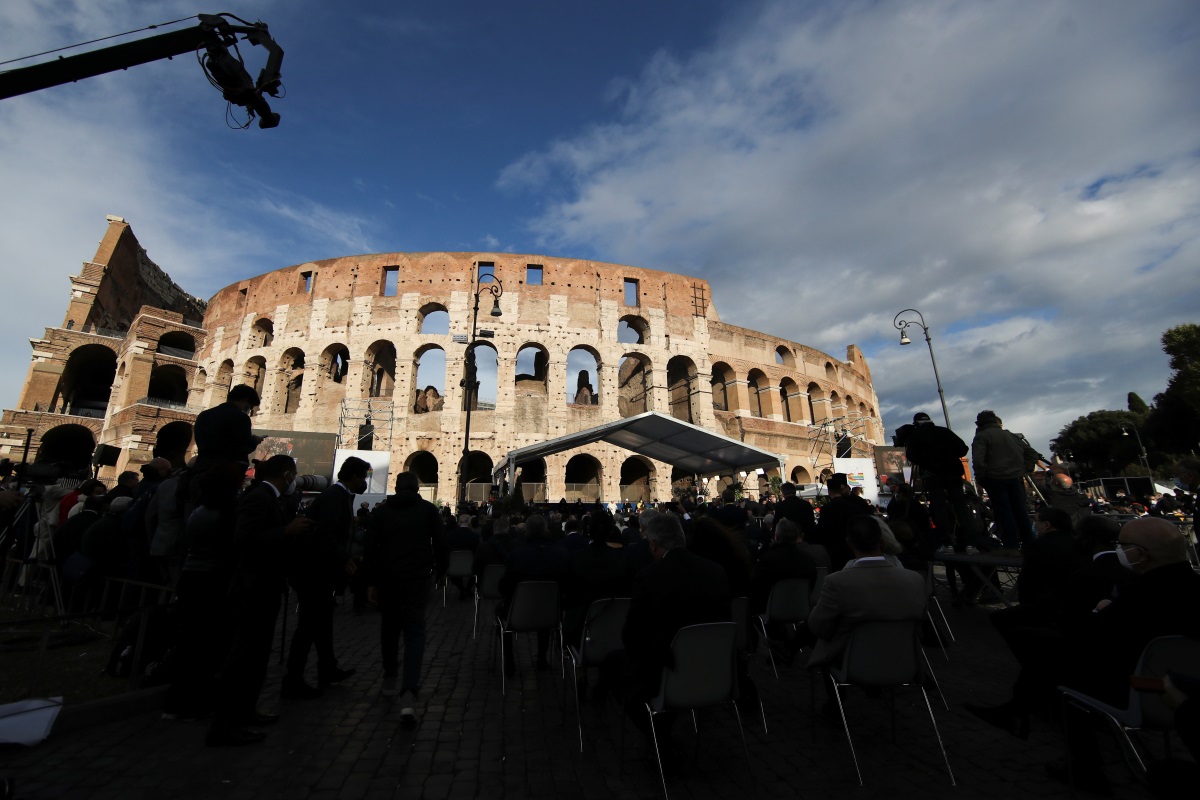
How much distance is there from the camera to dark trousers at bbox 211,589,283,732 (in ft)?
11.7

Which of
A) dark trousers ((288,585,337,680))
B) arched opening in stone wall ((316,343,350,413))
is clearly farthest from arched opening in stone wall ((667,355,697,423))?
dark trousers ((288,585,337,680))

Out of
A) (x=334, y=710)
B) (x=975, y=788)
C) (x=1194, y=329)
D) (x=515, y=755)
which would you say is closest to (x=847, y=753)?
(x=975, y=788)

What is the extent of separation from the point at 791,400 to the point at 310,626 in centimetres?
3419

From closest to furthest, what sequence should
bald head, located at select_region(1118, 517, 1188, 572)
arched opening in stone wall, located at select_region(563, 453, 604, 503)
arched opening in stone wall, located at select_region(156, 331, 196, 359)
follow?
bald head, located at select_region(1118, 517, 1188, 572) → arched opening in stone wall, located at select_region(563, 453, 604, 503) → arched opening in stone wall, located at select_region(156, 331, 196, 359)

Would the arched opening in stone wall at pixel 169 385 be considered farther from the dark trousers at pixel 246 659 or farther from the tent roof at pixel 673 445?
the dark trousers at pixel 246 659

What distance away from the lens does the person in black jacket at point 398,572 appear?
423cm

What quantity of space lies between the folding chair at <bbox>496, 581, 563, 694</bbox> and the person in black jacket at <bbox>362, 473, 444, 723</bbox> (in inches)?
33.8

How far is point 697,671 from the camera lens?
2928mm

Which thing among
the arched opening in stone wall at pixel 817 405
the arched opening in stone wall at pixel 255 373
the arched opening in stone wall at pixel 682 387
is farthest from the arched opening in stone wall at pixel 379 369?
the arched opening in stone wall at pixel 817 405

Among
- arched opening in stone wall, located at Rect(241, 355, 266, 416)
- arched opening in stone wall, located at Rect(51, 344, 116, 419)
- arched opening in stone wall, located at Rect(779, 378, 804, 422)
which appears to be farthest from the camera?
arched opening in stone wall, located at Rect(779, 378, 804, 422)

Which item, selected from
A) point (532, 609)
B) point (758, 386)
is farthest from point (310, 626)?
point (758, 386)

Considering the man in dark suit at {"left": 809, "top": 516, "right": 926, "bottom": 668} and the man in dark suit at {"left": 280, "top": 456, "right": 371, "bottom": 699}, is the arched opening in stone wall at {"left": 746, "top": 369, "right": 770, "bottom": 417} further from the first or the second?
the man in dark suit at {"left": 809, "top": 516, "right": 926, "bottom": 668}

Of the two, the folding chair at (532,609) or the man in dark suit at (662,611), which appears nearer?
the man in dark suit at (662,611)

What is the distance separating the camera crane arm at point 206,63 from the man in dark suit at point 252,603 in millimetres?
5008
